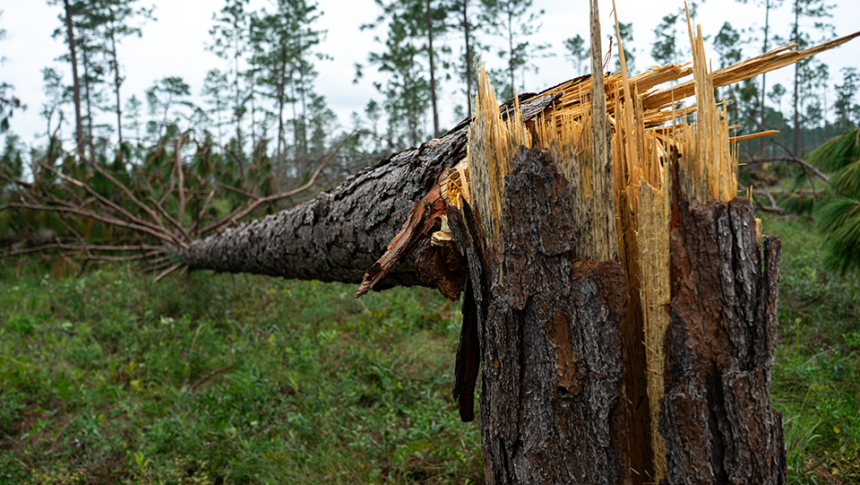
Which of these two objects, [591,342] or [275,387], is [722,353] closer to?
[591,342]

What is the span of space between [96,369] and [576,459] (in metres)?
4.55

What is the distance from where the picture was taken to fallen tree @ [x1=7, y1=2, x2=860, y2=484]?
0.69 meters

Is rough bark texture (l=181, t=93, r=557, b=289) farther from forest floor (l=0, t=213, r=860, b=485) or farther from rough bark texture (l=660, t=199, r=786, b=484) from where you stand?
forest floor (l=0, t=213, r=860, b=485)

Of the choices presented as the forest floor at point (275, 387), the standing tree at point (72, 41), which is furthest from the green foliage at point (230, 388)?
the standing tree at point (72, 41)

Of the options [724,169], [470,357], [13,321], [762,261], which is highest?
[724,169]

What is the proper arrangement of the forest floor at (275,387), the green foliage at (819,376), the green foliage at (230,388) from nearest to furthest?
the green foliage at (819,376)
the forest floor at (275,387)
the green foliage at (230,388)

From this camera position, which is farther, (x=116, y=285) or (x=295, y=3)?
(x=295, y=3)

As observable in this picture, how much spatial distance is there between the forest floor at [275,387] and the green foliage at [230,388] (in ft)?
0.05

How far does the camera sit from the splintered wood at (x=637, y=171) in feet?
2.36

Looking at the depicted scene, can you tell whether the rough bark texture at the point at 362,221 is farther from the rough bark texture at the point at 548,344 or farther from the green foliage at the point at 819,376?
the green foliage at the point at 819,376

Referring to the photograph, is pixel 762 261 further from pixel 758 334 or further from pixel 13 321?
pixel 13 321

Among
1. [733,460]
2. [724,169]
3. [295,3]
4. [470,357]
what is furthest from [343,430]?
[295,3]

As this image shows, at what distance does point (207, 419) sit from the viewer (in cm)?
290

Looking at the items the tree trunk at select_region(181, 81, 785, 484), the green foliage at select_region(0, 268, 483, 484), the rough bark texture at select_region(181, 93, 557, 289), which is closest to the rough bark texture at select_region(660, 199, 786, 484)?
the tree trunk at select_region(181, 81, 785, 484)
